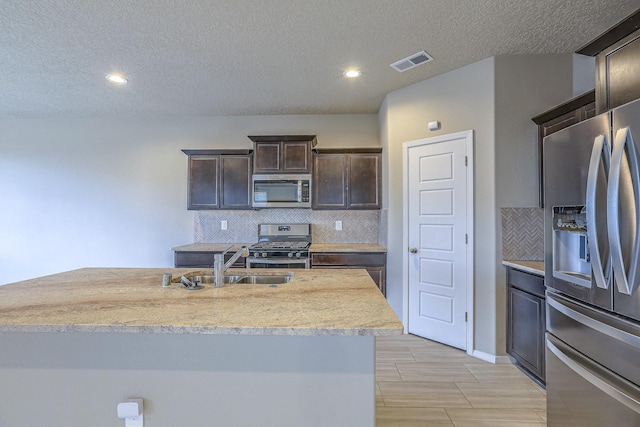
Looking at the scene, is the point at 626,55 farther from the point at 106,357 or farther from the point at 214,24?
the point at 106,357

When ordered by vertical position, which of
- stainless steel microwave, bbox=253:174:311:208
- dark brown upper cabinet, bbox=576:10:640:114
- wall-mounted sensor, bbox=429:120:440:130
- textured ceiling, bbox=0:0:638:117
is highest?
textured ceiling, bbox=0:0:638:117

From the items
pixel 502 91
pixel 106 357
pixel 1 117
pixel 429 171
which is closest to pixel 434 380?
pixel 429 171

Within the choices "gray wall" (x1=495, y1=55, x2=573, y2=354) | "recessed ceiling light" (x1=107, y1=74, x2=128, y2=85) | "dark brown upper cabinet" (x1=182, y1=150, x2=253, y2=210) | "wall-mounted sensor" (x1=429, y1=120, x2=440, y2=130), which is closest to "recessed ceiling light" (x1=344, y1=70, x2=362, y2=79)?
"wall-mounted sensor" (x1=429, y1=120, x2=440, y2=130)

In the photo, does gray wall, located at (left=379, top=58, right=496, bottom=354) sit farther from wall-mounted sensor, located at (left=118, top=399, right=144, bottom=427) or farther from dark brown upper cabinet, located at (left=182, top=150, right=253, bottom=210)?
wall-mounted sensor, located at (left=118, top=399, right=144, bottom=427)

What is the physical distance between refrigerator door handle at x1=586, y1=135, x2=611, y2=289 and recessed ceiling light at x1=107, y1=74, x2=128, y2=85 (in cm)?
390

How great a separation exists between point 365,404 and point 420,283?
2.21m

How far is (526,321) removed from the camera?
2.36m

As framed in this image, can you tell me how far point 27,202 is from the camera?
448 centimetres

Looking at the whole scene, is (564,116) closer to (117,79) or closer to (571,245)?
(571,245)

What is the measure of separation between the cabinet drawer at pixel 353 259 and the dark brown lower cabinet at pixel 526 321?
4.33ft

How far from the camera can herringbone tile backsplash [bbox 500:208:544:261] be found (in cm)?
266

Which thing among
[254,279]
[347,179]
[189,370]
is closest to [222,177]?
[347,179]

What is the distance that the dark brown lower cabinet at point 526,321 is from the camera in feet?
7.23

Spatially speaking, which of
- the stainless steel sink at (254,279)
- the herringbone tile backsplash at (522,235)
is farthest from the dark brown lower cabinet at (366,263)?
the stainless steel sink at (254,279)
